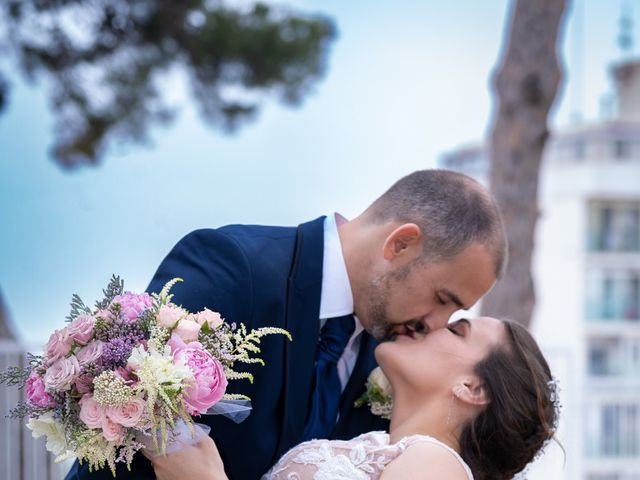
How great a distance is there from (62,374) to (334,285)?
1116mm

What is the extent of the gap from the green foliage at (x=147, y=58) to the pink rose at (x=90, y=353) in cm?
781

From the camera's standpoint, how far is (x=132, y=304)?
251 cm

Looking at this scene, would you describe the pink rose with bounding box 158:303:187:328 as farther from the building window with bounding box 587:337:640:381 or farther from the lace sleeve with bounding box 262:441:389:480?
the building window with bounding box 587:337:640:381

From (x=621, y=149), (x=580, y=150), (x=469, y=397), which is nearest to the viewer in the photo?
(x=469, y=397)

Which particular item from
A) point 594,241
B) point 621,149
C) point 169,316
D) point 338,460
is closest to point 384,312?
point 338,460

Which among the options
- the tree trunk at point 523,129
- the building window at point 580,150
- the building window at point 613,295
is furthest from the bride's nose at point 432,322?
the building window at point 580,150

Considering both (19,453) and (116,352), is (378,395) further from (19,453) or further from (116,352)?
(19,453)

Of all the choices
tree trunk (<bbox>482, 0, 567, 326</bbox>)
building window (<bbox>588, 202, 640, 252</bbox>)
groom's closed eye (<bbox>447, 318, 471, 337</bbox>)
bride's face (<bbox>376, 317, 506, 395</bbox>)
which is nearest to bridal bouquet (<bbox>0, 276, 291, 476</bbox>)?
bride's face (<bbox>376, 317, 506, 395</bbox>)

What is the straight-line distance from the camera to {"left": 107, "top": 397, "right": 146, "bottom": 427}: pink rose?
2.34 metres

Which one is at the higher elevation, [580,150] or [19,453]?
[580,150]

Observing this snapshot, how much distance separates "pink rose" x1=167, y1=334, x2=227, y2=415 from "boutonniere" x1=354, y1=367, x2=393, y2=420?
1.03m

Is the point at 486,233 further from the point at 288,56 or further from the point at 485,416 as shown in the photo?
the point at 288,56

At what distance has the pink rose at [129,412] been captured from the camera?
2.34m

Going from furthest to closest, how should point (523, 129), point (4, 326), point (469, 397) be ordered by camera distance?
point (4, 326), point (523, 129), point (469, 397)
